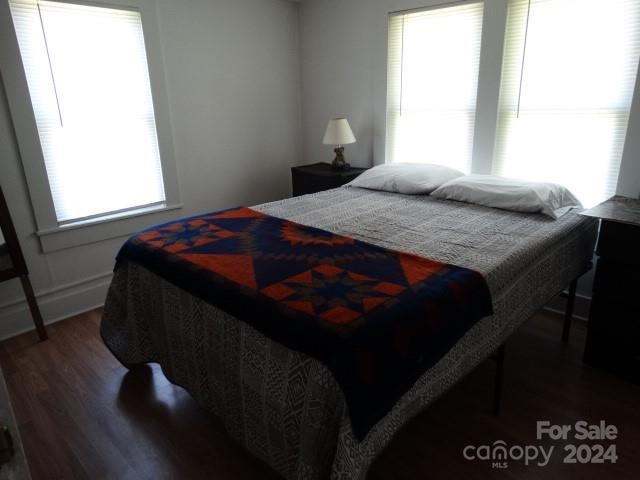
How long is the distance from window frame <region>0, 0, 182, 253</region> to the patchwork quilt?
109cm

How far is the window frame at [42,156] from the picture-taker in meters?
2.46

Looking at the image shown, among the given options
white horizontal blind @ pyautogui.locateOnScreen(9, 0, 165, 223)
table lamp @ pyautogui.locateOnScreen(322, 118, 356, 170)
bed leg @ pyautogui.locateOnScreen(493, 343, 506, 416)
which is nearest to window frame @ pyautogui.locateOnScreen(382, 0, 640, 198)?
table lamp @ pyautogui.locateOnScreen(322, 118, 356, 170)

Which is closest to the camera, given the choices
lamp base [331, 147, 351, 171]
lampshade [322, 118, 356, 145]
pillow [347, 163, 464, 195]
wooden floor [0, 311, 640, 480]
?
wooden floor [0, 311, 640, 480]

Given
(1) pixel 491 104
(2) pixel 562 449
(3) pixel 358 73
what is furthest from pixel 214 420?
(3) pixel 358 73

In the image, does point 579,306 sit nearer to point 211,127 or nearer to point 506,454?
point 506,454

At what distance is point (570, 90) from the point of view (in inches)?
100

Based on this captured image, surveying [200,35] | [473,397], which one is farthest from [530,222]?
[200,35]

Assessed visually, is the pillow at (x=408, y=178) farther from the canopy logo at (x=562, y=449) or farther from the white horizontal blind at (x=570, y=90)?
the canopy logo at (x=562, y=449)

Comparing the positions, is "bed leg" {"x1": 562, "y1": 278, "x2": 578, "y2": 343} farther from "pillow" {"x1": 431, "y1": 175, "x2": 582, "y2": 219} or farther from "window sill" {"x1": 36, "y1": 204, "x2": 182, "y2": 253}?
"window sill" {"x1": 36, "y1": 204, "x2": 182, "y2": 253}

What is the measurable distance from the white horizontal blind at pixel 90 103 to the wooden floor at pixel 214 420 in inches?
46.5

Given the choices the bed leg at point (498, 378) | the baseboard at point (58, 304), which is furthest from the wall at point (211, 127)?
the bed leg at point (498, 378)

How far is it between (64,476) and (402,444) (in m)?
1.39

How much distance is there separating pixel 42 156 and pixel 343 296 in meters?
2.37

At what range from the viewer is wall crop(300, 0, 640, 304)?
2.82m
